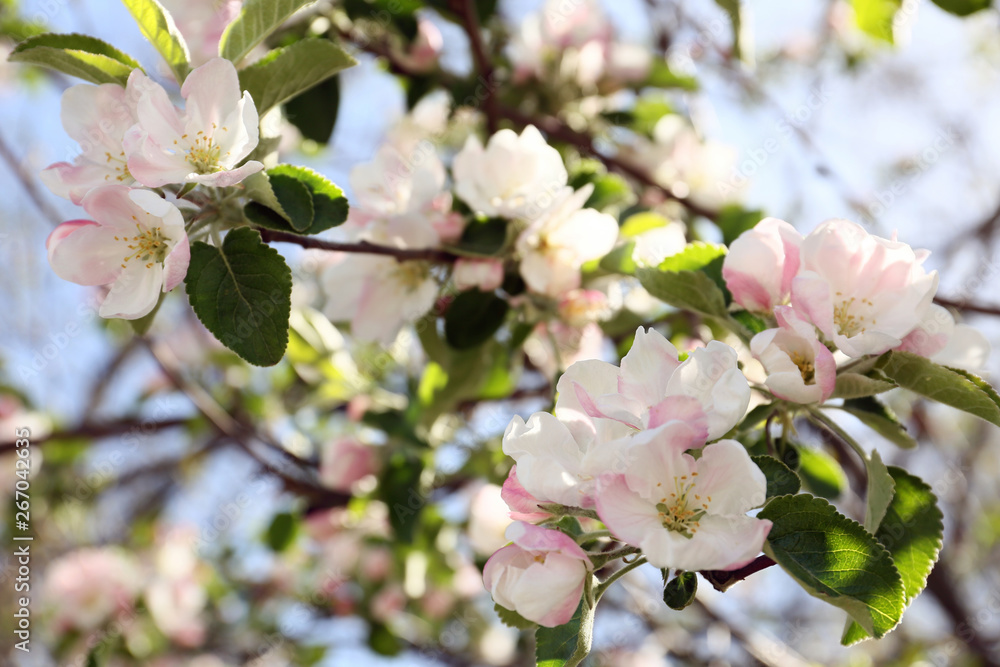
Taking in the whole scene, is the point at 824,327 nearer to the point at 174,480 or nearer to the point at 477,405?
the point at 477,405

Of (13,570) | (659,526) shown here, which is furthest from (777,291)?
(13,570)

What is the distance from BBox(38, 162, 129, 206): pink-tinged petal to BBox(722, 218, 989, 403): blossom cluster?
2.43 feet

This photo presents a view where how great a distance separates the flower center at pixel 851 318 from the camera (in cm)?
82

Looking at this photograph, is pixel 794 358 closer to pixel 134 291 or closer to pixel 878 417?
pixel 878 417

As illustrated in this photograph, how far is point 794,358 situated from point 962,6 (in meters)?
0.81

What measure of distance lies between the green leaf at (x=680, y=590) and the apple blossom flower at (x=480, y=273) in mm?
608

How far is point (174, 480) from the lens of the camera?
3984mm

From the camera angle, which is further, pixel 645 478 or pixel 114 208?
pixel 114 208

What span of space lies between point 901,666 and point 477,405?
5.78 feet

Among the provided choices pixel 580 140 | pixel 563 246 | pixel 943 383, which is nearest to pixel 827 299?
pixel 943 383

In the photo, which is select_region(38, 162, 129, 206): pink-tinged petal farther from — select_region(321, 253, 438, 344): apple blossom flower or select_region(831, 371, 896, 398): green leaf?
select_region(831, 371, 896, 398): green leaf

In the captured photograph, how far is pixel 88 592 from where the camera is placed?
106 inches

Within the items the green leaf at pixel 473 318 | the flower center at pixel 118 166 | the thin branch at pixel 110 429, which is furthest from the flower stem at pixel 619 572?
the thin branch at pixel 110 429

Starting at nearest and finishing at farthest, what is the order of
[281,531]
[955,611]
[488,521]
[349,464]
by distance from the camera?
1. [488,521]
2. [349,464]
3. [281,531]
4. [955,611]
